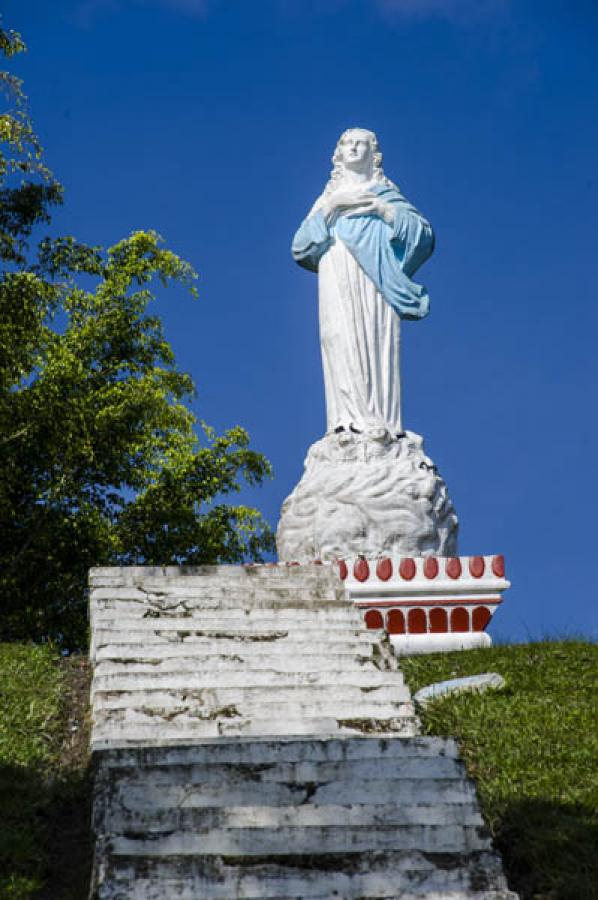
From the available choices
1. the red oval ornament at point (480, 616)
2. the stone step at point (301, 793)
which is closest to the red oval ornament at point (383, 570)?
the red oval ornament at point (480, 616)

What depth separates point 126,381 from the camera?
20.5m

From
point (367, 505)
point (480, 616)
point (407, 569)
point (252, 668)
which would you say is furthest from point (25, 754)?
point (367, 505)

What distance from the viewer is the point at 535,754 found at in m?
7.58

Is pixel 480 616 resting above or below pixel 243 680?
above

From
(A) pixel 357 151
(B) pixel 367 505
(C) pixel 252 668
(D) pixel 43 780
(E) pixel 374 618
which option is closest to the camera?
(D) pixel 43 780

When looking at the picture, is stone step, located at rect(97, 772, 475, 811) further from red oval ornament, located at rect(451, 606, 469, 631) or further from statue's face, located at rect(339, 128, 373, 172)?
statue's face, located at rect(339, 128, 373, 172)

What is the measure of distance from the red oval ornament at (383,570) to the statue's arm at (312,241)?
4.21m

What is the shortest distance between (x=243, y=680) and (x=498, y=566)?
4.86m

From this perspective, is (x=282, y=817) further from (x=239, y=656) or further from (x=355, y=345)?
(x=355, y=345)

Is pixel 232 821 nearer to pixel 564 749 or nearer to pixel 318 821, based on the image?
pixel 318 821

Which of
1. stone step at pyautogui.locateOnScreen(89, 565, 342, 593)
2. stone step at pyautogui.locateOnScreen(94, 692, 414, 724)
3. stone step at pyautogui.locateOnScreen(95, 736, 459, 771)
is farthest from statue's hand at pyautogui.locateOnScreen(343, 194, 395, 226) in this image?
stone step at pyautogui.locateOnScreen(95, 736, 459, 771)

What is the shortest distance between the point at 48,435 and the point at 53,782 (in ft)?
36.0

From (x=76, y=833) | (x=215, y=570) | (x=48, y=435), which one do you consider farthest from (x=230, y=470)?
(x=76, y=833)

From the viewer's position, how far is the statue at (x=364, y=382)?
13.3 metres
